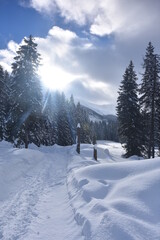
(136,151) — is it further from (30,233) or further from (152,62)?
(30,233)

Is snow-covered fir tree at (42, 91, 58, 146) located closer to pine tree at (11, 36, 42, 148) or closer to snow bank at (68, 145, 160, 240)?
pine tree at (11, 36, 42, 148)

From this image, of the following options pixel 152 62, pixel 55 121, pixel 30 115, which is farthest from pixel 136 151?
pixel 55 121

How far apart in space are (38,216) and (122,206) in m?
2.30

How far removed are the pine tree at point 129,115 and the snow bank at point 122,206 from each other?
20.6 metres

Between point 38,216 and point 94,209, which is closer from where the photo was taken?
point 94,209

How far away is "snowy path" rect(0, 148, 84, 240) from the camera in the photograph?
4191 millimetres

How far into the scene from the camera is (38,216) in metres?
5.22

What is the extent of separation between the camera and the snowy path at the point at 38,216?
13.8 feet

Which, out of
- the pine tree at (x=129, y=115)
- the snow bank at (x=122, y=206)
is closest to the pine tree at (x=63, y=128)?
the pine tree at (x=129, y=115)

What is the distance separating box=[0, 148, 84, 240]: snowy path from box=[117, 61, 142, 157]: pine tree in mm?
19961

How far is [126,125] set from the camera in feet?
89.8

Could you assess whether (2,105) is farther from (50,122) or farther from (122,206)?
(122,206)

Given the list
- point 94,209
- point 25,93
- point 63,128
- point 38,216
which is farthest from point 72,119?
point 94,209

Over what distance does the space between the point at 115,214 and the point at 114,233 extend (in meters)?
0.55
